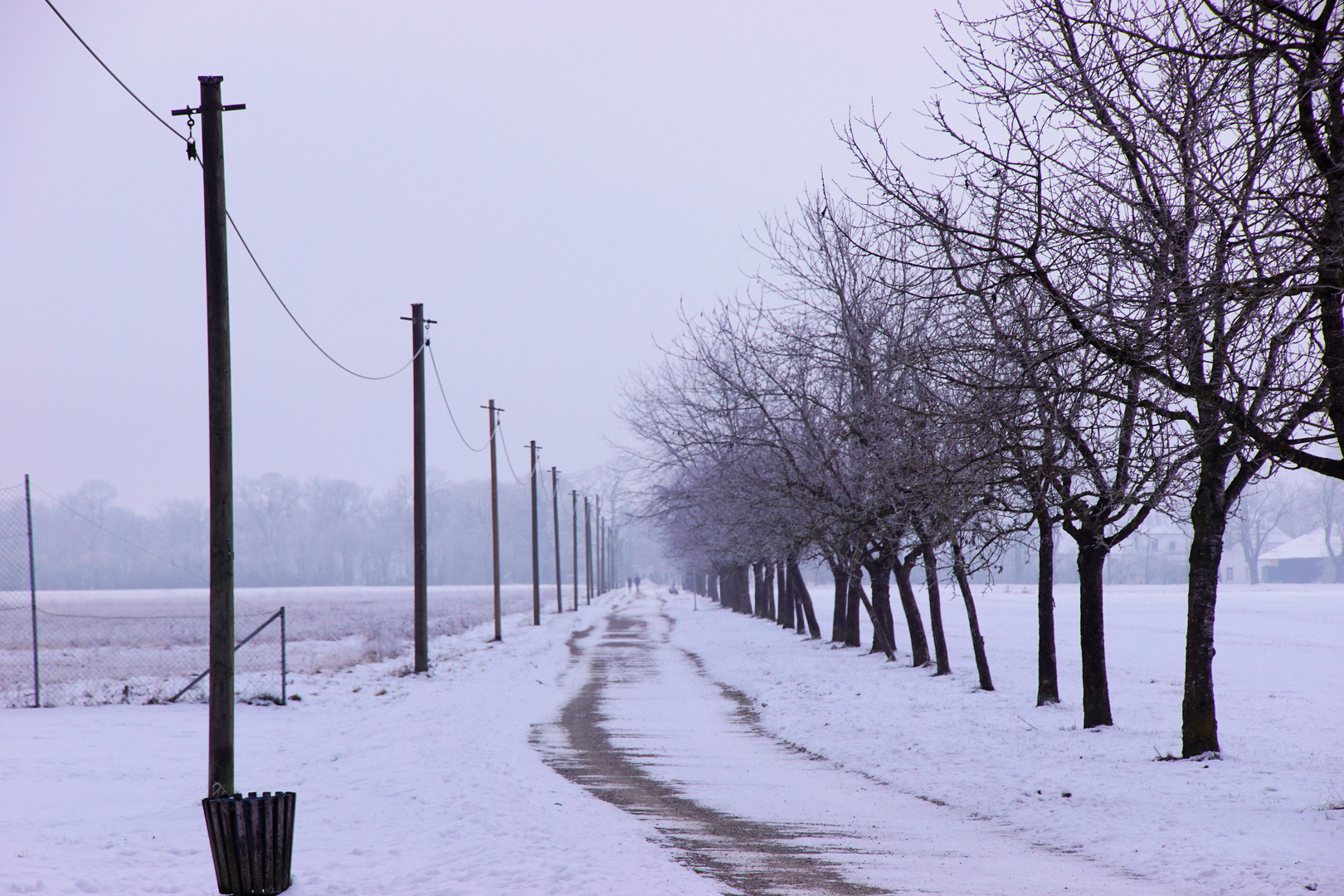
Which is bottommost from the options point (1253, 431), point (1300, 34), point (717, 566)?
point (717, 566)

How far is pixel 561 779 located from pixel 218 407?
4.99 metres

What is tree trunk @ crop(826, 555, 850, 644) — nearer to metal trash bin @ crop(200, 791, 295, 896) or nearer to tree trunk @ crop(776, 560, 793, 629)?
tree trunk @ crop(776, 560, 793, 629)

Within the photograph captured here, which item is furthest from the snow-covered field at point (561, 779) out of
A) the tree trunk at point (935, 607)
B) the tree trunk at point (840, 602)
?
the tree trunk at point (840, 602)

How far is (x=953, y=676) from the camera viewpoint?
1945 centimetres

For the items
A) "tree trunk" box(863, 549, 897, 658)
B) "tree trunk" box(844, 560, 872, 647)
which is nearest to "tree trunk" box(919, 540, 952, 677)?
"tree trunk" box(863, 549, 897, 658)

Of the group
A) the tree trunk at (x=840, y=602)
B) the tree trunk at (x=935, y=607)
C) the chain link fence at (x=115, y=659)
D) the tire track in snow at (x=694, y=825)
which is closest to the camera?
the tire track in snow at (x=694, y=825)

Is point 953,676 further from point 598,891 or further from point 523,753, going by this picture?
point 598,891

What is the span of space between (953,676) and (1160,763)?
30.3ft

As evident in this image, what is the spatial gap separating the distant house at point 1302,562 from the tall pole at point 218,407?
387 feet

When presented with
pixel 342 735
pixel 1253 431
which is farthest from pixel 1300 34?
pixel 342 735

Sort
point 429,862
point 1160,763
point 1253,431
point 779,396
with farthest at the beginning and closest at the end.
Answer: point 779,396, point 1160,763, point 1253,431, point 429,862

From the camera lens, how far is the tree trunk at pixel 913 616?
21.6 m

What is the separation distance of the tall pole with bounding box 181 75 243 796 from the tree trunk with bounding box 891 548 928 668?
1497 cm

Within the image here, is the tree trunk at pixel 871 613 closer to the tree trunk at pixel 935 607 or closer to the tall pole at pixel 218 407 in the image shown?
the tree trunk at pixel 935 607
